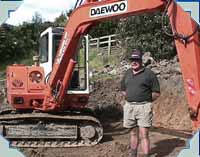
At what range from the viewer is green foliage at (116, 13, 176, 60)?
897 cm

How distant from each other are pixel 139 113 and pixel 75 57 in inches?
86.8

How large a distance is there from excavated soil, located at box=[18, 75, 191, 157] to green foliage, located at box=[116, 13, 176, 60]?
33.3 inches

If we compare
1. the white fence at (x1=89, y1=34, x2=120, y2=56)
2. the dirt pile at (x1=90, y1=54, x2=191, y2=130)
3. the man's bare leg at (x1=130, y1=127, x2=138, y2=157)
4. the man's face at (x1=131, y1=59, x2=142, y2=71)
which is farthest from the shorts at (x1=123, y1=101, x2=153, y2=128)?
the white fence at (x1=89, y1=34, x2=120, y2=56)

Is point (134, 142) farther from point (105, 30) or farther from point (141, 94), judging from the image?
point (105, 30)

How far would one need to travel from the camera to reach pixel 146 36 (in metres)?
9.27

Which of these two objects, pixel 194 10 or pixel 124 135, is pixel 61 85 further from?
pixel 194 10

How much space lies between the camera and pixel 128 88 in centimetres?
546

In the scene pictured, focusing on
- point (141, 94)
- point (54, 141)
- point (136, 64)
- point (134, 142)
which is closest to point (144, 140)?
point (134, 142)

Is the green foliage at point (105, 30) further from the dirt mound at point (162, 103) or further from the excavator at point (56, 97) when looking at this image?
the excavator at point (56, 97)

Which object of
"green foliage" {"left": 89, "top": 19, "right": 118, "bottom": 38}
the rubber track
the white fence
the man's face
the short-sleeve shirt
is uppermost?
"green foliage" {"left": 89, "top": 19, "right": 118, "bottom": 38}

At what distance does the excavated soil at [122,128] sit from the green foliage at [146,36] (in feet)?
2.77

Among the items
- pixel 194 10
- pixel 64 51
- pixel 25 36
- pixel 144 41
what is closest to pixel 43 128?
pixel 64 51

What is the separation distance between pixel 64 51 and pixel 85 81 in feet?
2.62

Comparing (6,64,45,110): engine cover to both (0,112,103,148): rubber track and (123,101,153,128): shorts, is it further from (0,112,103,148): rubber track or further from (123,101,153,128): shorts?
(123,101,153,128): shorts
